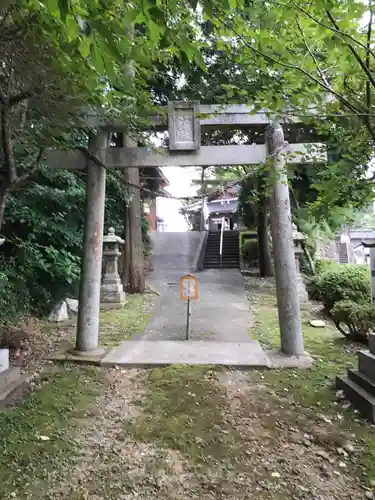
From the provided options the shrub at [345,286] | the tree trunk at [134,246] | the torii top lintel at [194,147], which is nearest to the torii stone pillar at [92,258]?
the torii top lintel at [194,147]

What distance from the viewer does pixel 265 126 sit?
525 centimetres

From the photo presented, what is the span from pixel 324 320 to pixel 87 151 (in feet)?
19.2

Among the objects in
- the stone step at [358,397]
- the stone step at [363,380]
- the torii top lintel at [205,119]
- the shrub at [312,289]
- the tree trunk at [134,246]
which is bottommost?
the stone step at [358,397]

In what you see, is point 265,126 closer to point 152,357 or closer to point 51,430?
point 152,357

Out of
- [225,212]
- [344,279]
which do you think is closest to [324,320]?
[344,279]

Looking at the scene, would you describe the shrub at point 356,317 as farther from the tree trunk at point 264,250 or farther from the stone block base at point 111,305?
the tree trunk at point 264,250

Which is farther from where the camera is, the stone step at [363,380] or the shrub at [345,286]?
the shrub at [345,286]

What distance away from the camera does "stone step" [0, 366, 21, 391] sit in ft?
11.6

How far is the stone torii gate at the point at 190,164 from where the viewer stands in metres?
4.96

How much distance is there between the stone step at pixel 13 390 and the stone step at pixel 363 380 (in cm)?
353

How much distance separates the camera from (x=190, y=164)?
5.12 m

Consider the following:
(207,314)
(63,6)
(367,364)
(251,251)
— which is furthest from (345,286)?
(251,251)

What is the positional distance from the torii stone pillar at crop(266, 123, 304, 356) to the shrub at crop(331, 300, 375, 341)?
113cm

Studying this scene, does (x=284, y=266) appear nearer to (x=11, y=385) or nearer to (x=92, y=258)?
(x=92, y=258)
